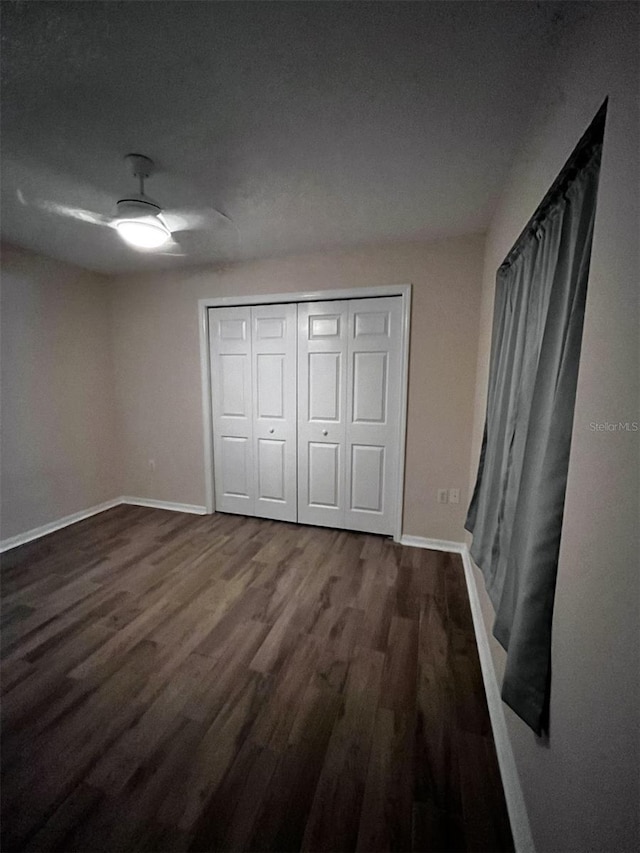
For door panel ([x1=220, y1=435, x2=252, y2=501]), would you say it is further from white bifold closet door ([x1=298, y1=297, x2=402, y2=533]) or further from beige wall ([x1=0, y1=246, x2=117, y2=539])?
beige wall ([x1=0, y1=246, x2=117, y2=539])

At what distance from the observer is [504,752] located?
44.9 inches

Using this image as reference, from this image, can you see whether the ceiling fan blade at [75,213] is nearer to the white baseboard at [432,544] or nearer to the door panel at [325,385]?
the door panel at [325,385]

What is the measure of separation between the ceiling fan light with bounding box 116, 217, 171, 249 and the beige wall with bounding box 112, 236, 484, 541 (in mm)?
1080

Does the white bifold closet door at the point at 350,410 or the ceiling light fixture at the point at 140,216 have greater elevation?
the ceiling light fixture at the point at 140,216

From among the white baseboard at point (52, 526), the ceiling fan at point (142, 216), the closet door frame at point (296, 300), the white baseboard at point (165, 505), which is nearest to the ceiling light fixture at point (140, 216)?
the ceiling fan at point (142, 216)

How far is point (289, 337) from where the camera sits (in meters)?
2.84

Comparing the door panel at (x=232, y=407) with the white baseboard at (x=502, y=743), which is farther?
the door panel at (x=232, y=407)

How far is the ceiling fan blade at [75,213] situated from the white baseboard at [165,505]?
247cm

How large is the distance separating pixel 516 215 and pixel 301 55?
106 centimetres

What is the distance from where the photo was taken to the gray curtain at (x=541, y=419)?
32.5 inches

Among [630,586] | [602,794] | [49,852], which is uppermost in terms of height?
[630,586]

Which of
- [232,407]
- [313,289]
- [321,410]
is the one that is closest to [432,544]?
[321,410]

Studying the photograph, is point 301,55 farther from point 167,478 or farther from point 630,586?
point 167,478

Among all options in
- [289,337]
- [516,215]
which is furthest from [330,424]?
[516,215]
